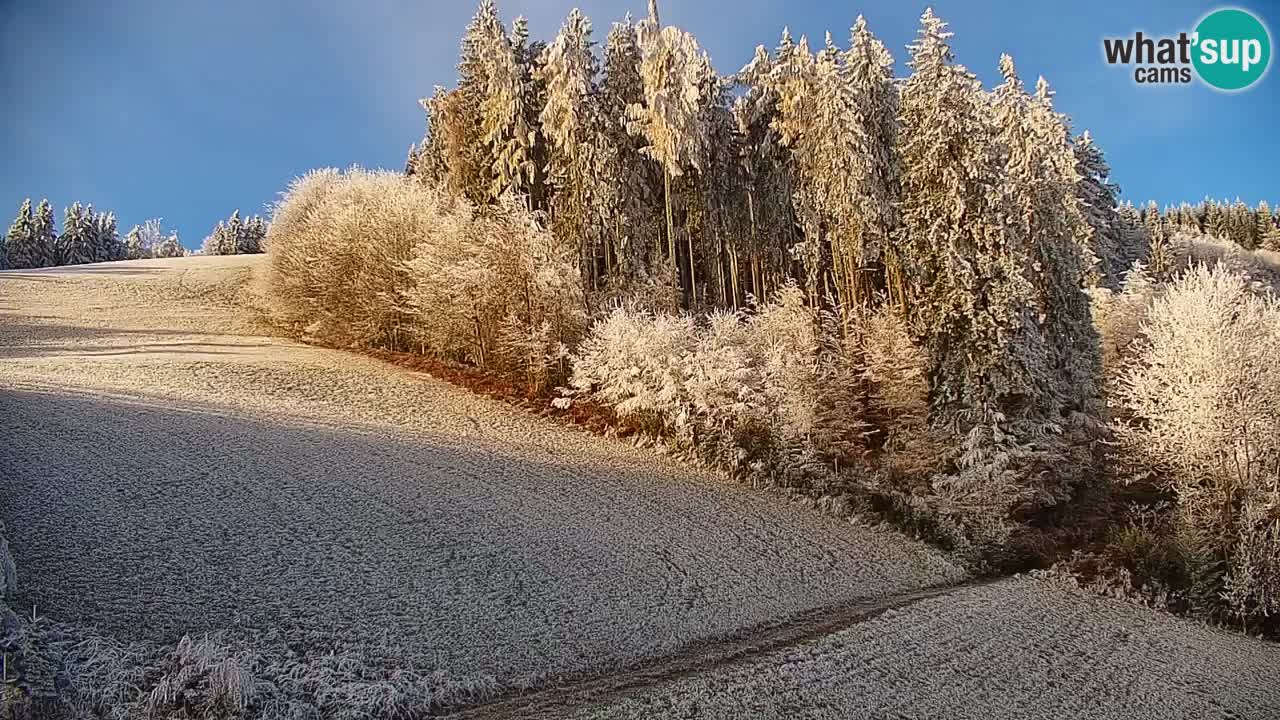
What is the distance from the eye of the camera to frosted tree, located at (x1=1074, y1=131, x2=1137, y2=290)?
4562 cm

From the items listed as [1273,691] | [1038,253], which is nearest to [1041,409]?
[1038,253]

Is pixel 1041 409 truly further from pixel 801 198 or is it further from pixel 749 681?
pixel 749 681

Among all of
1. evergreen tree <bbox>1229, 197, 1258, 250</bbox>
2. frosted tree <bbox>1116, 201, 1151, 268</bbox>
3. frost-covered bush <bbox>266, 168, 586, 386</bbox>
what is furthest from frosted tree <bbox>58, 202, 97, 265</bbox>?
evergreen tree <bbox>1229, 197, 1258, 250</bbox>

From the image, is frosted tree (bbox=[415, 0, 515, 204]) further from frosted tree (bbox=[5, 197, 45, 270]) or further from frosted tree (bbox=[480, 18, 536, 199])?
frosted tree (bbox=[5, 197, 45, 270])

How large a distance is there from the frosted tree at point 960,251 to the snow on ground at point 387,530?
22.7ft

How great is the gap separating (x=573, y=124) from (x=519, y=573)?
23.1m

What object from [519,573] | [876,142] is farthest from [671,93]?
[519,573]

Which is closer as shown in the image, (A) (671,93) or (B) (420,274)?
(A) (671,93)

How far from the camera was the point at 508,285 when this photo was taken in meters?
32.6

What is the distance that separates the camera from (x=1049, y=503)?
82.2 feet

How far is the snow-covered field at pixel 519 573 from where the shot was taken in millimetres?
12570

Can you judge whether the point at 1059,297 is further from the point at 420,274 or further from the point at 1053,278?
the point at 420,274

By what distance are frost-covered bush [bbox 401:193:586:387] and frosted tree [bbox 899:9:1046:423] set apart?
45.5 ft

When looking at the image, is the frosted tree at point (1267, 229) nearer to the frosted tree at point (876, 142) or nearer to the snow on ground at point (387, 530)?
the frosted tree at point (876, 142)
